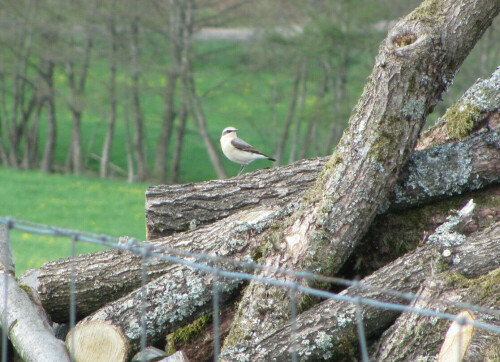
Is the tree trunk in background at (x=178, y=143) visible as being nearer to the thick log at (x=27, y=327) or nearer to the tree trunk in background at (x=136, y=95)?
the tree trunk in background at (x=136, y=95)

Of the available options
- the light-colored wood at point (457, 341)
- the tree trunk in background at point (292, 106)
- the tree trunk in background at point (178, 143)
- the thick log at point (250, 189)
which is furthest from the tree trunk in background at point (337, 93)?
the light-colored wood at point (457, 341)

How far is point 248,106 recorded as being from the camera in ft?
90.8

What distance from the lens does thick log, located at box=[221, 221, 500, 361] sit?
152 inches

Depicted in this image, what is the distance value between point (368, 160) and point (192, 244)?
154 centimetres

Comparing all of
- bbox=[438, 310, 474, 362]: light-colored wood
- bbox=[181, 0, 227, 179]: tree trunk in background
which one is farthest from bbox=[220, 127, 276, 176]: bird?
bbox=[181, 0, 227, 179]: tree trunk in background

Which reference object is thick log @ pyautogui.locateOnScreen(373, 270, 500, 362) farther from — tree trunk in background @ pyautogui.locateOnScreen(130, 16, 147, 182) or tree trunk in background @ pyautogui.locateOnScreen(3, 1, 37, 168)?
tree trunk in background @ pyautogui.locateOnScreen(3, 1, 37, 168)

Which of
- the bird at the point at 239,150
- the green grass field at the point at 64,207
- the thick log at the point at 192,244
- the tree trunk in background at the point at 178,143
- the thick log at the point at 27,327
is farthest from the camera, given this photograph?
the tree trunk in background at the point at 178,143

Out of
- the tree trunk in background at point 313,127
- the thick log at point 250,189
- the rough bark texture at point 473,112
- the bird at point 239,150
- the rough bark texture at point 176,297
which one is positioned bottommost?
the rough bark texture at point 176,297

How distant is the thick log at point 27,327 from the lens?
4308 millimetres

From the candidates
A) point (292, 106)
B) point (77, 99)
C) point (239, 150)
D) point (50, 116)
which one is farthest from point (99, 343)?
point (50, 116)

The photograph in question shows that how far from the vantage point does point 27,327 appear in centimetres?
452

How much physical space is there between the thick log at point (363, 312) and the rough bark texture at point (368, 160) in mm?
300

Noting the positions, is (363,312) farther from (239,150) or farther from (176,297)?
(239,150)

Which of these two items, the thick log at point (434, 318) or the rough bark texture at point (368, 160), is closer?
the thick log at point (434, 318)
